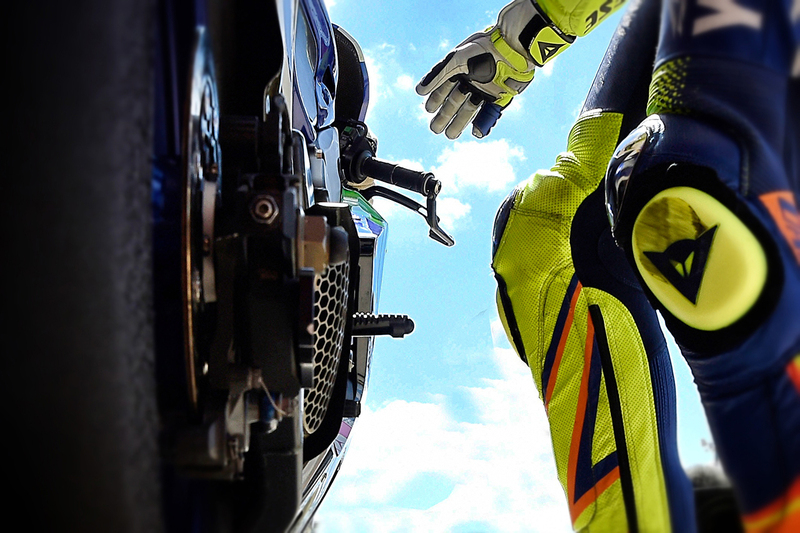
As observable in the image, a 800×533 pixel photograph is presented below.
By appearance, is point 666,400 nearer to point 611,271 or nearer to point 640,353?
point 640,353

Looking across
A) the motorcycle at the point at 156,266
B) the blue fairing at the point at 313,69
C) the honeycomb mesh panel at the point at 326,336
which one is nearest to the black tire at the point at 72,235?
the motorcycle at the point at 156,266

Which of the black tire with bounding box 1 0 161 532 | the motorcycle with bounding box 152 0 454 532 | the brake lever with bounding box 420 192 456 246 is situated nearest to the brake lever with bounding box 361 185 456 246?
the brake lever with bounding box 420 192 456 246

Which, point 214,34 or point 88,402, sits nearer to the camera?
point 88,402

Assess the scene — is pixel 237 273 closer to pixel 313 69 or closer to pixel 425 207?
pixel 313 69

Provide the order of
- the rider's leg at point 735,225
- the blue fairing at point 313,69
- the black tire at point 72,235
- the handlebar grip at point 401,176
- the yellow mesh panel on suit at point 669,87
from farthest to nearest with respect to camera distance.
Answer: the handlebar grip at point 401,176
the blue fairing at point 313,69
the yellow mesh panel on suit at point 669,87
the rider's leg at point 735,225
the black tire at point 72,235

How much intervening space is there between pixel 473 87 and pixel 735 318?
1314mm

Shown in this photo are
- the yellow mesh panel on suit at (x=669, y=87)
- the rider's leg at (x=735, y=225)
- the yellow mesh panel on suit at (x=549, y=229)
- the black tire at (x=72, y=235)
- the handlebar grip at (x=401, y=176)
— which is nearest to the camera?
the black tire at (x=72, y=235)

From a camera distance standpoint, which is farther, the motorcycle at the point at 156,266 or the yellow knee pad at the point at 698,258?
the yellow knee pad at the point at 698,258

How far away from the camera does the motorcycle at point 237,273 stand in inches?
14.3

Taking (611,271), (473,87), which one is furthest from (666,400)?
(473,87)

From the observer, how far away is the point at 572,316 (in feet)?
2.98

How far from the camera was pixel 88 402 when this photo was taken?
11.7 inches

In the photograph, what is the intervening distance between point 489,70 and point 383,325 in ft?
3.42

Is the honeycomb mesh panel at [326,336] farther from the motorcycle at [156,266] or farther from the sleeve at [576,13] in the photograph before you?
the sleeve at [576,13]
